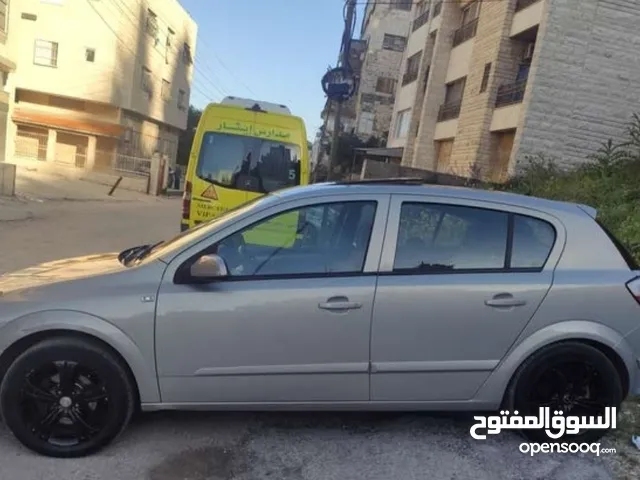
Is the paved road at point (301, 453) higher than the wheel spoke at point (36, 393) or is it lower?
lower

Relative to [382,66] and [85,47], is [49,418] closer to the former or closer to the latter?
[85,47]

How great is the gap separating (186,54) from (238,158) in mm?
43701

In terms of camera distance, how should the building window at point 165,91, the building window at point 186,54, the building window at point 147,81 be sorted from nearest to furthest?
the building window at point 147,81 < the building window at point 165,91 < the building window at point 186,54

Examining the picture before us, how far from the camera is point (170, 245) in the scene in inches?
135

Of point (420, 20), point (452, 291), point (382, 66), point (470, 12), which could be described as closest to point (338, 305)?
point (452, 291)

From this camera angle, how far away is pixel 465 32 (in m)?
23.8

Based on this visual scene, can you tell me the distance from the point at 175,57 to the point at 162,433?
45840mm

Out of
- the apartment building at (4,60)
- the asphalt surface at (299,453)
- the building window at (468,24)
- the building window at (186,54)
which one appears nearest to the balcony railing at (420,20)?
the building window at (468,24)

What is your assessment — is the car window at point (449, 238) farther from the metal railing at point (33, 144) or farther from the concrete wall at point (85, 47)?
the metal railing at point (33, 144)

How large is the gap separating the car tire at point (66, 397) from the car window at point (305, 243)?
862mm

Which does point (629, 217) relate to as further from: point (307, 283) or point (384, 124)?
point (384, 124)

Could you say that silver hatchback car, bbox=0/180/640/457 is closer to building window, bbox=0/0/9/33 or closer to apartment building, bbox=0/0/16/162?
apartment building, bbox=0/0/16/162

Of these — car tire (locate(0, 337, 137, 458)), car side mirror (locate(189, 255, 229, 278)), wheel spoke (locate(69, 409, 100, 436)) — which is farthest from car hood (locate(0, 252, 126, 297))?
wheel spoke (locate(69, 409, 100, 436))

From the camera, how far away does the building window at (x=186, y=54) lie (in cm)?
4700
